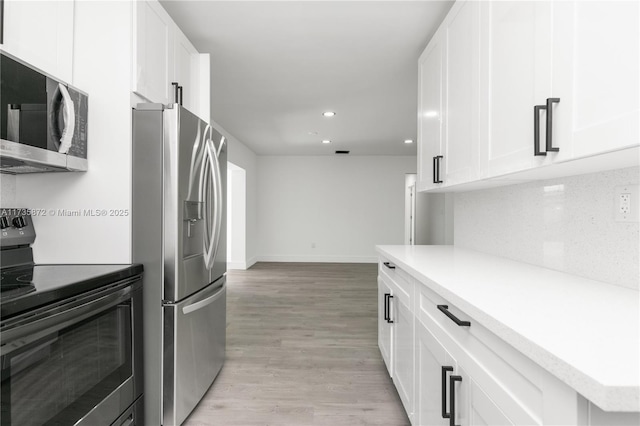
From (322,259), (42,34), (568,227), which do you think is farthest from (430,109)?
(322,259)

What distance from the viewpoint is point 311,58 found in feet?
8.96

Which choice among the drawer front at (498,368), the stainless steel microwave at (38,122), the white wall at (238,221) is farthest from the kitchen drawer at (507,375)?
the white wall at (238,221)

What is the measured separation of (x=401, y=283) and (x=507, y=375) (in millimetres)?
1017

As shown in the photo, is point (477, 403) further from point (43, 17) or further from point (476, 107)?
point (43, 17)

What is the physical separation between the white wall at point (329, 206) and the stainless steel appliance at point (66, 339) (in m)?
6.26

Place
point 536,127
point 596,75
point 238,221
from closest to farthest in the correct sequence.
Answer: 1. point 596,75
2. point 536,127
3. point 238,221

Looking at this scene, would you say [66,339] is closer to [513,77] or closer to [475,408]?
[475,408]

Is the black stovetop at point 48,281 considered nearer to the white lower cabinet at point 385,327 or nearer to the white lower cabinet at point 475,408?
the white lower cabinet at point 475,408

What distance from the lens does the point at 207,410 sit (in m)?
1.92

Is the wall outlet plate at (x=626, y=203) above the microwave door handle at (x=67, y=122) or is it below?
below

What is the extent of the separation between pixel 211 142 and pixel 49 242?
0.97 m

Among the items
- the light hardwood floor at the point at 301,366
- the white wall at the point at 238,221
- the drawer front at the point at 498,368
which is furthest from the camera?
the white wall at the point at 238,221

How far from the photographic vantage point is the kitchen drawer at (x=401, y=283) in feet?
5.25

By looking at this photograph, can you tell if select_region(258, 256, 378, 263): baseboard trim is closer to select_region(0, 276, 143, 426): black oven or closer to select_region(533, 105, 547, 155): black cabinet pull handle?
select_region(0, 276, 143, 426): black oven
